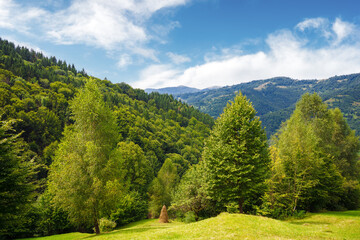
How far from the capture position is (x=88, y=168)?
23.4 meters

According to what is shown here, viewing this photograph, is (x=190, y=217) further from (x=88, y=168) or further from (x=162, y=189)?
(x=162, y=189)

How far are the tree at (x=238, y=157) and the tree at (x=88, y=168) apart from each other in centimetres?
1384

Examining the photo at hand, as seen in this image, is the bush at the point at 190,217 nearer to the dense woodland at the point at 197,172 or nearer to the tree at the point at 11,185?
the dense woodland at the point at 197,172

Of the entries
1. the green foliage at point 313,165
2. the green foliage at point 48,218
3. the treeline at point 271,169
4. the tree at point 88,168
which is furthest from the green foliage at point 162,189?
the tree at point 88,168

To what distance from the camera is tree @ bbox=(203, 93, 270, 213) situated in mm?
26812

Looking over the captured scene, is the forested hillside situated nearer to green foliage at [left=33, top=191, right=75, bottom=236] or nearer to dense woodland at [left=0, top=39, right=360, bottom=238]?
green foliage at [left=33, top=191, right=75, bottom=236]

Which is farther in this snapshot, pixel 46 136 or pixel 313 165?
pixel 46 136

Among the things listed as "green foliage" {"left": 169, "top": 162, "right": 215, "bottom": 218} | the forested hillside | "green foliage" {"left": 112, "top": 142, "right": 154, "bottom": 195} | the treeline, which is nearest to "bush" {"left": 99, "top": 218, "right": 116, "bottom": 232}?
the forested hillside

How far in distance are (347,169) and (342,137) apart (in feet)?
26.3

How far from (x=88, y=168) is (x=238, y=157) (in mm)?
19748

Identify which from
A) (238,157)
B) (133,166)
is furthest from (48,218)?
(238,157)

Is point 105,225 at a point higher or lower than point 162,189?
higher

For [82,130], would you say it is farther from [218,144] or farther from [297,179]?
[297,179]

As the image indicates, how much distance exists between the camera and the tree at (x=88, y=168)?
22656 mm
